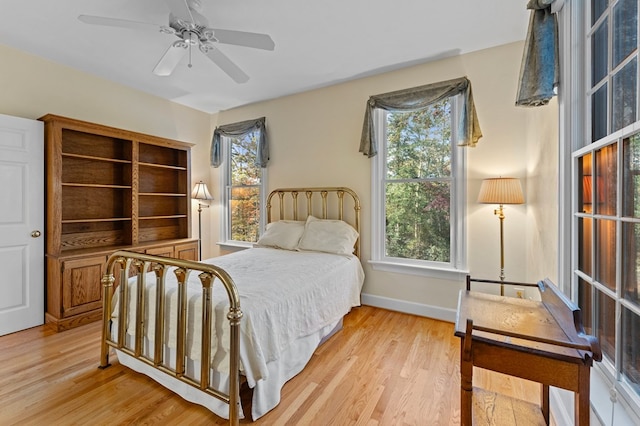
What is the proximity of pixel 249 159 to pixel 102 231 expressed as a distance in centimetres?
214

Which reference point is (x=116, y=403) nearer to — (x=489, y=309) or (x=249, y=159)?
(x=489, y=309)

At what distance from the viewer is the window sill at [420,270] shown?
2881 millimetres

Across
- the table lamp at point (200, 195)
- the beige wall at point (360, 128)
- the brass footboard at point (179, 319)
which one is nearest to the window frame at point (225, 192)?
the table lamp at point (200, 195)

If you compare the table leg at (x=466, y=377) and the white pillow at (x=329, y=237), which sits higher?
the white pillow at (x=329, y=237)

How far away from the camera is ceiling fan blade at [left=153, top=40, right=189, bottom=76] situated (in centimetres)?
212

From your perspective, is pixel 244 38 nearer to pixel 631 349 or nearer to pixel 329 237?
pixel 329 237

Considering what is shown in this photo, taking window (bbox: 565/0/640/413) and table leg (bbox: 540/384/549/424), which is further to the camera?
table leg (bbox: 540/384/549/424)

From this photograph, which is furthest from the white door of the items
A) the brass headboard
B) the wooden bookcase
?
the brass headboard

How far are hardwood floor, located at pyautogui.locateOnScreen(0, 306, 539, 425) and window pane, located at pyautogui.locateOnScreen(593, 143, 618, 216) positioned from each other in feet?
4.33

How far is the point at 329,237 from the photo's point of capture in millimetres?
3211

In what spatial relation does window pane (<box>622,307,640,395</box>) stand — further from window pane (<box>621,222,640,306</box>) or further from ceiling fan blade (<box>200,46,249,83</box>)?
ceiling fan blade (<box>200,46,249,83</box>)

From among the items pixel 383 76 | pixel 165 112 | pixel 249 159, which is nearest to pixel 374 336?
pixel 383 76

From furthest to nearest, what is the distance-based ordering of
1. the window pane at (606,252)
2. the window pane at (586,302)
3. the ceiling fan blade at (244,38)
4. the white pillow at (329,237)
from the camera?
the white pillow at (329,237) → the ceiling fan blade at (244,38) → the window pane at (586,302) → the window pane at (606,252)

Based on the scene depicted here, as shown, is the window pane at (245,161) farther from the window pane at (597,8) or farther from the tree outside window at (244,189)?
the window pane at (597,8)
